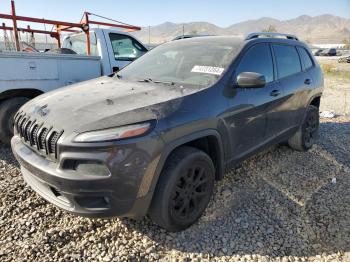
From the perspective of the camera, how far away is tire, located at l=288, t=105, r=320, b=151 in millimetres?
4768

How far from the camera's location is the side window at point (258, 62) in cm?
341

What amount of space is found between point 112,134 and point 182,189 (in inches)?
33.8

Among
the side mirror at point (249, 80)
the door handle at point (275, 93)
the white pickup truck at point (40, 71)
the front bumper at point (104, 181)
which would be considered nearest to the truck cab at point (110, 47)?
the white pickup truck at point (40, 71)

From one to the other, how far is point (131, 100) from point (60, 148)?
743 mm

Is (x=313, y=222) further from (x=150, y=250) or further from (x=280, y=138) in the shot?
(x=150, y=250)

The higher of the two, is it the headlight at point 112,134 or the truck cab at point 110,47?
the truck cab at point 110,47

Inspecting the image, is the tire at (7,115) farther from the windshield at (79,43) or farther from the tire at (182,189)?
the tire at (182,189)

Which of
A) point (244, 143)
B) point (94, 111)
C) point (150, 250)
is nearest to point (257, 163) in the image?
point (244, 143)

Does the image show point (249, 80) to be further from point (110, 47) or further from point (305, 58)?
point (110, 47)

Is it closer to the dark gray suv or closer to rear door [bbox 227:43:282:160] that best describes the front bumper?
the dark gray suv

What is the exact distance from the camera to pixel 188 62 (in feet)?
11.5

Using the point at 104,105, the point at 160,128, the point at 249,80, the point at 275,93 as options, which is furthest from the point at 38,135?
the point at 275,93

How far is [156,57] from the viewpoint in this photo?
3.95m

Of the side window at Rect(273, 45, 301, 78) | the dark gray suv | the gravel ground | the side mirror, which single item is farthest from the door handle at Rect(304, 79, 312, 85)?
the side mirror
